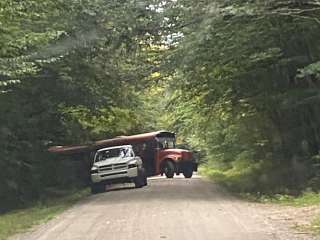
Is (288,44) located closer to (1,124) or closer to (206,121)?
(1,124)

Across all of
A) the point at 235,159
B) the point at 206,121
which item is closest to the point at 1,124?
the point at 206,121

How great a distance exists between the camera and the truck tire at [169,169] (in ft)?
132

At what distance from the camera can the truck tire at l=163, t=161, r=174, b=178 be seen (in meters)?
40.1

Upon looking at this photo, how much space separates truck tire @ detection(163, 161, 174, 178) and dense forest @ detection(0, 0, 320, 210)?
744cm

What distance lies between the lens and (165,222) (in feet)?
50.8

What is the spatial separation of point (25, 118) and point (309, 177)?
9860mm

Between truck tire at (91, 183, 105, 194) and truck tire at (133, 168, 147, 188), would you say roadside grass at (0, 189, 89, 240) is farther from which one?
truck tire at (133, 168, 147, 188)

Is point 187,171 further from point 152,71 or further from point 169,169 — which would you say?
point 152,71

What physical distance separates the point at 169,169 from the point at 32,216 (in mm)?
21128

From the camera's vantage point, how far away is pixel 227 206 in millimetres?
19109

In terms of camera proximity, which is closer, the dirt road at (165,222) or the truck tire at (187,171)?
the dirt road at (165,222)

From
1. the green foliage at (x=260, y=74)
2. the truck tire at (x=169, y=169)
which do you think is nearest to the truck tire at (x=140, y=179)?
the green foliage at (x=260, y=74)

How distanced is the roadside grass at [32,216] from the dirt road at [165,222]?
45 cm

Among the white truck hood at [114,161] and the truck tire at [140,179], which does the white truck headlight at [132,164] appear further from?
the truck tire at [140,179]
